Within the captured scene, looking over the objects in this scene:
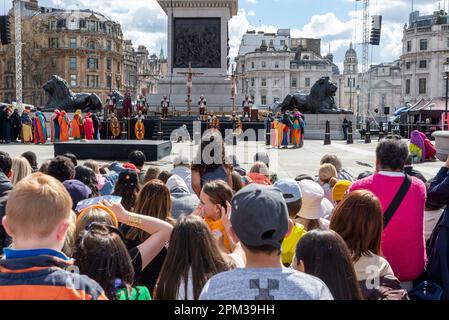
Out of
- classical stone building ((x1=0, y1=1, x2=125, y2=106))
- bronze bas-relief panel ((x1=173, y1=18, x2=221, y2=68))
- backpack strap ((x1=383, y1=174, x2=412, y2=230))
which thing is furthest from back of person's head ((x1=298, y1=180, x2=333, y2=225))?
classical stone building ((x1=0, y1=1, x2=125, y2=106))

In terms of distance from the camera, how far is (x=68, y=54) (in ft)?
335

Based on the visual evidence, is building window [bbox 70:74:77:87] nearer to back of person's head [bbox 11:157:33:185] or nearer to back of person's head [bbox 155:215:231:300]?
back of person's head [bbox 11:157:33:185]

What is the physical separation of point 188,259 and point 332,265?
0.82m

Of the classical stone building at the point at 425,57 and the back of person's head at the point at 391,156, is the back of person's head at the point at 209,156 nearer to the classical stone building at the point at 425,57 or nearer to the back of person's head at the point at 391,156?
the back of person's head at the point at 391,156

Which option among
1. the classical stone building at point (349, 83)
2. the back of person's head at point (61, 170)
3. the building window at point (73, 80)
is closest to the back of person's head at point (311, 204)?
the back of person's head at point (61, 170)

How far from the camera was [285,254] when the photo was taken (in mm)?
4465

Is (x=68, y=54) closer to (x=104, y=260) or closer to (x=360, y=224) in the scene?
(x=360, y=224)

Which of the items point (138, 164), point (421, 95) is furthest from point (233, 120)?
point (421, 95)

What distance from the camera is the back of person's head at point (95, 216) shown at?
3764 mm

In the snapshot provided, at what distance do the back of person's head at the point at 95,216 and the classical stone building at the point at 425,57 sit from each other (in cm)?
9010

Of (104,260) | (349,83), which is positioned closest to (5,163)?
(104,260)

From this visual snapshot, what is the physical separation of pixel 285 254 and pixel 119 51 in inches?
4436
